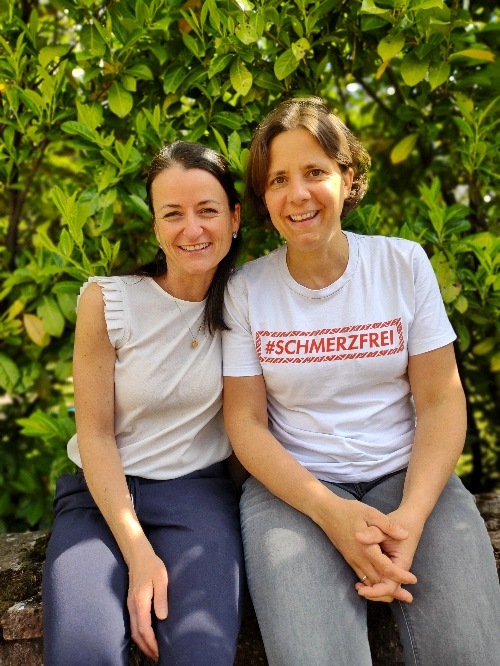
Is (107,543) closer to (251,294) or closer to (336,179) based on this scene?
(251,294)

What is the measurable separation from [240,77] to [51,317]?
1141mm

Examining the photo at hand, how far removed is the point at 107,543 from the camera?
2.00 m

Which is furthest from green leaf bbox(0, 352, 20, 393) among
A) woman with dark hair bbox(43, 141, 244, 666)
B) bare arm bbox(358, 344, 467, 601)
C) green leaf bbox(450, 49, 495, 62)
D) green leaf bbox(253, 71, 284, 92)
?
green leaf bbox(450, 49, 495, 62)

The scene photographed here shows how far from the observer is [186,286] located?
2.26 metres

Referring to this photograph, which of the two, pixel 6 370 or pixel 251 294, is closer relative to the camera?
pixel 251 294

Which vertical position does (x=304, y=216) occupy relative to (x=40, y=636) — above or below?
above

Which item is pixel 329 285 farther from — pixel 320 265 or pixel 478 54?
pixel 478 54

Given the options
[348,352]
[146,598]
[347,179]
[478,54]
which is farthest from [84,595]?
[478,54]

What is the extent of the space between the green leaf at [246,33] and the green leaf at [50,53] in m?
0.73

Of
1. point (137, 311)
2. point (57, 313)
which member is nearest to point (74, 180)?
point (57, 313)

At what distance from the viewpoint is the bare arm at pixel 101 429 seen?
1971mm

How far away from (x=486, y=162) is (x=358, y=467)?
1313 mm

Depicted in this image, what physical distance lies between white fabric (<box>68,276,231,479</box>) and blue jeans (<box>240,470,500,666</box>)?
0.36m

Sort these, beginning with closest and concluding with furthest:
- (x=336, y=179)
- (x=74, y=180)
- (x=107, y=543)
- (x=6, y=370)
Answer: (x=107, y=543)
(x=336, y=179)
(x=6, y=370)
(x=74, y=180)
